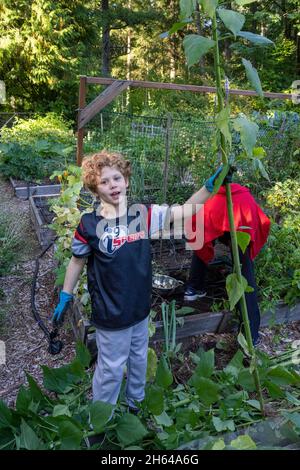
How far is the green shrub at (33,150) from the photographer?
6880mm

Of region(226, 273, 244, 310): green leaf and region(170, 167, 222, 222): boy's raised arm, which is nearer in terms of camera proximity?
region(226, 273, 244, 310): green leaf

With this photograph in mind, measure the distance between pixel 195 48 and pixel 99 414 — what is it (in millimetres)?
1451

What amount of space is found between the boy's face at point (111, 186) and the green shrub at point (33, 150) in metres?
3.97

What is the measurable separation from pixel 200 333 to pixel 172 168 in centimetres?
199

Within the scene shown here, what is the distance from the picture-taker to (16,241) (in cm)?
421

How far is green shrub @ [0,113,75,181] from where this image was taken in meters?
6.88

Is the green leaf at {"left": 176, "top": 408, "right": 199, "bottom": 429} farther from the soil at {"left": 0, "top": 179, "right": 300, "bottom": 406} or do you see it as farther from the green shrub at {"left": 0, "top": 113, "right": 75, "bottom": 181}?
the green shrub at {"left": 0, "top": 113, "right": 75, "bottom": 181}

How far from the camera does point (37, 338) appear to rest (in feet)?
10.1

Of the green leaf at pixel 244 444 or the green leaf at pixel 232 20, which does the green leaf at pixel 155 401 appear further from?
the green leaf at pixel 232 20

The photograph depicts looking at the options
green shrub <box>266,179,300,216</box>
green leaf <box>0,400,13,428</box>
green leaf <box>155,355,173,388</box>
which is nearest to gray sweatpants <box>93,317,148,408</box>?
green leaf <box>155,355,173,388</box>

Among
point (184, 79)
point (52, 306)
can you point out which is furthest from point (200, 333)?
point (184, 79)

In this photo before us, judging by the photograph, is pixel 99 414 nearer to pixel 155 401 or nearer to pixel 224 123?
pixel 155 401
